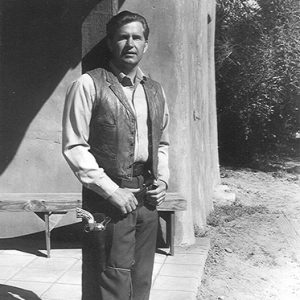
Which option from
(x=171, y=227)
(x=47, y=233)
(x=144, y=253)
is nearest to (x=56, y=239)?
(x=47, y=233)

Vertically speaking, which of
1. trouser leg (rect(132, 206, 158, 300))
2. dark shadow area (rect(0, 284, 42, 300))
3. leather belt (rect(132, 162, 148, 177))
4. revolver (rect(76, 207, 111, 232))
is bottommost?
dark shadow area (rect(0, 284, 42, 300))

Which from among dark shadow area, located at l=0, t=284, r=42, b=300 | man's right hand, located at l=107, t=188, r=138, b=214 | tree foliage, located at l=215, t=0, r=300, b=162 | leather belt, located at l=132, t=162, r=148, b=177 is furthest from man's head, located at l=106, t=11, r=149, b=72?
tree foliage, located at l=215, t=0, r=300, b=162

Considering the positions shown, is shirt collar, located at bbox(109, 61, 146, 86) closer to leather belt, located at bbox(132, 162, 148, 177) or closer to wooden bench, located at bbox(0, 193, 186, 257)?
leather belt, located at bbox(132, 162, 148, 177)

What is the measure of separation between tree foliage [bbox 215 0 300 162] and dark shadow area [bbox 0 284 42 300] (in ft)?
30.5

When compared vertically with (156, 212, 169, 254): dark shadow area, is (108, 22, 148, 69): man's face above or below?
above

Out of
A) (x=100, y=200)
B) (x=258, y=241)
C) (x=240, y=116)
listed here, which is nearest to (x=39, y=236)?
(x=258, y=241)

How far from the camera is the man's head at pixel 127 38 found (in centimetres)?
302

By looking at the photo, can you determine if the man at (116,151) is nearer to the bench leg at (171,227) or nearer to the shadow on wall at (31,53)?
the bench leg at (171,227)

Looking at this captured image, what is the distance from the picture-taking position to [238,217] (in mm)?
7926

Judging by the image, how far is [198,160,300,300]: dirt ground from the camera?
5.11 m

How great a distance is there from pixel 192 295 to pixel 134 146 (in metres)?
1.98

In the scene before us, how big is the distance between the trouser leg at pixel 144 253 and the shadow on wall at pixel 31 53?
3.09m

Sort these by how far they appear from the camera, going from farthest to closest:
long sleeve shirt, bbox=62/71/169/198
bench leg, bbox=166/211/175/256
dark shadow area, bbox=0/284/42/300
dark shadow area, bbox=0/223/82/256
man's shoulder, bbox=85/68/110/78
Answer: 1. dark shadow area, bbox=0/223/82/256
2. bench leg, bbox=166/211/175/256
3. dark shadow area, bbox=0/284/42/300
4. man's shoulder, bbox=85/68/110/78
5. long sleeve shirt, bbox=62/71/169/198

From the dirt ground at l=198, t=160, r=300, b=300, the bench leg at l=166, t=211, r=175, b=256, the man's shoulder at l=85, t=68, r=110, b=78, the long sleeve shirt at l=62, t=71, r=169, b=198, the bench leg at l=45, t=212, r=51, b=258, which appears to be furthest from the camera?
the bench leg at l=166, t=211, r=175, b=256
